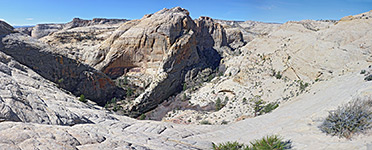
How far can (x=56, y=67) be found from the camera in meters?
22.8

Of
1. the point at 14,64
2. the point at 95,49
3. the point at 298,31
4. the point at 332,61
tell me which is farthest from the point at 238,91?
the point at 95,49

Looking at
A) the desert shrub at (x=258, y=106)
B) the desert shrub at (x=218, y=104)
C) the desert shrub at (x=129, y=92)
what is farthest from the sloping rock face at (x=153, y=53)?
the desert shrub at (x=258, y=106)

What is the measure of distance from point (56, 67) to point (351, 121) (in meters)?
26.8

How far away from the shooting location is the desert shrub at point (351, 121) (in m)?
4.83

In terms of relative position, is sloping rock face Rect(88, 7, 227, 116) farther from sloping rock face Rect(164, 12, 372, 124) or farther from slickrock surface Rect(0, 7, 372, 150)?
sloping rock face Rect(164, 12, 372, 124)

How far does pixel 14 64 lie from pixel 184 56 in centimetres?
2751

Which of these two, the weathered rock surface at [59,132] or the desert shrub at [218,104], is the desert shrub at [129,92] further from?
the weathered rock surface at [59,132]

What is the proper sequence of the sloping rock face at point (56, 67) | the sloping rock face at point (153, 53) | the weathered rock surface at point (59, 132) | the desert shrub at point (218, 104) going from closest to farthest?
the weathered rock surface at point (59, 132), the sloping rock face at point (56, 67), the desert shrub at point (218, 104), the sloping rock face at point (153, 53)

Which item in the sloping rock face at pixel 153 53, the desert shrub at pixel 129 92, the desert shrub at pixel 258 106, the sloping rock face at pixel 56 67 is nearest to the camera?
the desert shrub at pixel 258 106

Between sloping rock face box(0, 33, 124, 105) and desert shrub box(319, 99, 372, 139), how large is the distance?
25352 mm

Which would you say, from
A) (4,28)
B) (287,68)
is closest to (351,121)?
(287,68)

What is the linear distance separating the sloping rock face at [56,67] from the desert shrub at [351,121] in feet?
83.2

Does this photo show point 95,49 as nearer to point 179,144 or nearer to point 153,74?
point 153,74

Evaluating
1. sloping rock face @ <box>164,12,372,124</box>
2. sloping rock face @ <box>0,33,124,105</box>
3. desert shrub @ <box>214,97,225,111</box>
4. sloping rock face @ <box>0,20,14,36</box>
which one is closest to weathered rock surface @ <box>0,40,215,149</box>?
sloping rock face @ <box>164,12,372,124</box>
